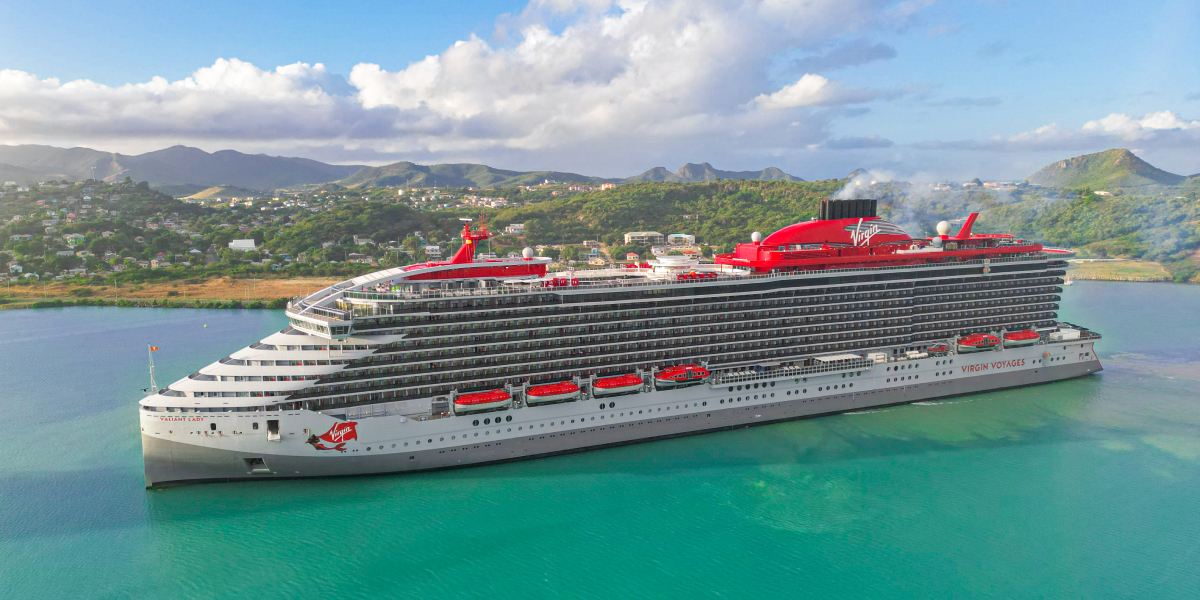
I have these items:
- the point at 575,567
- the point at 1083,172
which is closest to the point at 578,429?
the point at 575,567

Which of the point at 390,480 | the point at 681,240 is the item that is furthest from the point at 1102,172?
the point at 390,480

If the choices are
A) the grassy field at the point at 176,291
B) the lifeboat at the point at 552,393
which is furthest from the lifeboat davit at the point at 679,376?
the grassy field at the point at 176,291

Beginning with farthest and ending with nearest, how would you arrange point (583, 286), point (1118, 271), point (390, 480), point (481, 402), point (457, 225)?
point (457, 225), point (1118, 271), point (583, 286), point (481, 402), point (390, 480)

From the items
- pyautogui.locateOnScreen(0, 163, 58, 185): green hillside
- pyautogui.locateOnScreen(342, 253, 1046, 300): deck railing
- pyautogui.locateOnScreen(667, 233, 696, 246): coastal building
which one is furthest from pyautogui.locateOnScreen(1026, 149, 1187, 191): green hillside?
pyautogui.locateOnScreen(0, 163, 58, 185): green hillside

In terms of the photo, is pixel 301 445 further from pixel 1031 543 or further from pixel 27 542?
pixel 1031 543

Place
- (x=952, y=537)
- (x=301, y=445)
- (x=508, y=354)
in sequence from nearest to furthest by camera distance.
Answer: (x=952, y=537), (x=301, y=445), (x=508, y=354)

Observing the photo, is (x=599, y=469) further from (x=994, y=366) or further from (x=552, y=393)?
(x=994, y=366)
